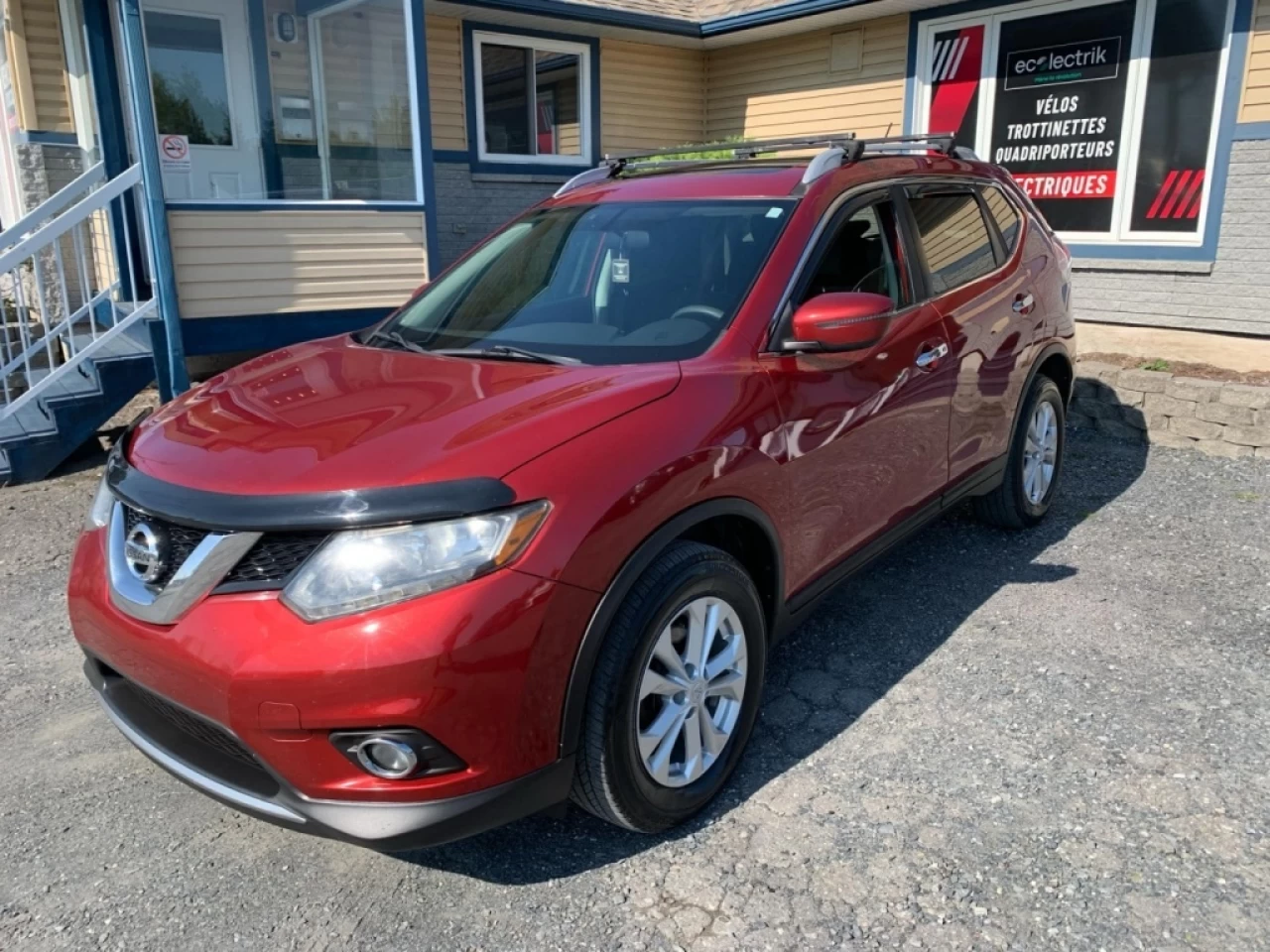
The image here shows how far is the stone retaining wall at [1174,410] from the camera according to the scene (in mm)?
6434

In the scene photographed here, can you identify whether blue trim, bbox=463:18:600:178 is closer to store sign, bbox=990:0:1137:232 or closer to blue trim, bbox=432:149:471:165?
blue trim, bbox=432:149:471:165

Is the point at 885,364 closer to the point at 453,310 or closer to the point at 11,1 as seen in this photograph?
the point at 453,310

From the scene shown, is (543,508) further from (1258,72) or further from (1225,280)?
(1258,72)

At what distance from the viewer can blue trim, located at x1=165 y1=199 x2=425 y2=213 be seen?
7039 mm

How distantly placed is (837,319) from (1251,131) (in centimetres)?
707

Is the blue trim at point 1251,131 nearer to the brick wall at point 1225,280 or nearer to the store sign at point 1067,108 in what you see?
the brick wall at point 1225,280

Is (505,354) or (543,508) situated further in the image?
(505,354)

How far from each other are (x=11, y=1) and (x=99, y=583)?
24.8 feet

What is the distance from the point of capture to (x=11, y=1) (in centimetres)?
796

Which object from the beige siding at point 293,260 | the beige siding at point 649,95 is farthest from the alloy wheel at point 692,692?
the beige siding at point 649,95

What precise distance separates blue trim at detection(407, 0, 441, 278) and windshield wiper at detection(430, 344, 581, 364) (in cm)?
532

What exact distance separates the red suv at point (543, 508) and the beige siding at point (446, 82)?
24.0ft

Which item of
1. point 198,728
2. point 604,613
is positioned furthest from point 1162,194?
point 198,728

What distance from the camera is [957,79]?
10.2 m
